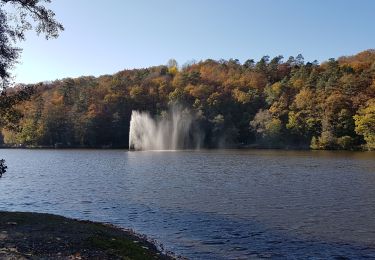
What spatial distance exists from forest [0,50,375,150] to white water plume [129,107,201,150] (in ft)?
11.1

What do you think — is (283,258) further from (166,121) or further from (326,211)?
(166,121)

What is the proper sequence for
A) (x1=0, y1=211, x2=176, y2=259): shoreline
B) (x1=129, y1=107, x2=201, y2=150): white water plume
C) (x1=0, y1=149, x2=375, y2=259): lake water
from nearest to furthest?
(x1=0, y1=211, x2=176, y2=259): shoreline
(x1=0, y1=149, x2=375, y2=259): lake water
(x1=129, y1=107, x2=201, y2=150): white water plume

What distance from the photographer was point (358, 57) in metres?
145

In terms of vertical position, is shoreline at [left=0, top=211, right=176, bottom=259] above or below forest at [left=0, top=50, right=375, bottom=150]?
below

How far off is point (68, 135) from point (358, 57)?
9968cm

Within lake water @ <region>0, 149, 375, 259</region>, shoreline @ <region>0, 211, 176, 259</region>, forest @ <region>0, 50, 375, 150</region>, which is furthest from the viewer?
forest @ <region>0, 50, 375, 150</region>

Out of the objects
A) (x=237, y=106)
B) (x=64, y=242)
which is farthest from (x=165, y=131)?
(x=64, y=242)

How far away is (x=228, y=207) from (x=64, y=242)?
1225cm

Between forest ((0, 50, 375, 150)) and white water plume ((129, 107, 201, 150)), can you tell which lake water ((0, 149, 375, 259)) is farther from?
white water plume ((129, 107, 201, 150))

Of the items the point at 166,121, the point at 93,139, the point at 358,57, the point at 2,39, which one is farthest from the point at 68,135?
the point at 2,39

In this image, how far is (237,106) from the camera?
402 ft

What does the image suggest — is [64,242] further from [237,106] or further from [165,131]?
[237,106]

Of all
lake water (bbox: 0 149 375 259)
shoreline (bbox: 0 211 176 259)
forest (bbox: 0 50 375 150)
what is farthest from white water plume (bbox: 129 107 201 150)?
shoreline (bbox: 0 211 176 259)

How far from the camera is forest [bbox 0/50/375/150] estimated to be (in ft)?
316
